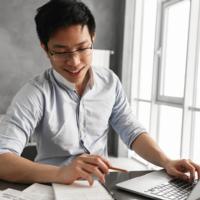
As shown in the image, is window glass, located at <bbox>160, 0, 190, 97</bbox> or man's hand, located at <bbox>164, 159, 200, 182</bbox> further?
window glass, located at <bbox>160, 0, 190, 97</bbox>

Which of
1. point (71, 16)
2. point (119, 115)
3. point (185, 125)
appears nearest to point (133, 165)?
point (185, 125)

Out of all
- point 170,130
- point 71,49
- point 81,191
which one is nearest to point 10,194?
point 81,191

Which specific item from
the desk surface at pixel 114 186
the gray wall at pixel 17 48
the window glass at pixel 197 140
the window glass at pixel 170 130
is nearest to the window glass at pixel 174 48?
the window glass at pixel 170 130

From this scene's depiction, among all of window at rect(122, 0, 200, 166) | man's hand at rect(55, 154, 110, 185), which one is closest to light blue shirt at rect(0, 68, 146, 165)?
man's hand at rect(55, 154, 110, 185)

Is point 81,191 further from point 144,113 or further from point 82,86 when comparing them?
point 144,113

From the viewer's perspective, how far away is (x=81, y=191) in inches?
34.1

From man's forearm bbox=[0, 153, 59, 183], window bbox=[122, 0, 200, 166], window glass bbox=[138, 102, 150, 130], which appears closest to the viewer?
man's forearm bbox=[0, 153, 59, 183]

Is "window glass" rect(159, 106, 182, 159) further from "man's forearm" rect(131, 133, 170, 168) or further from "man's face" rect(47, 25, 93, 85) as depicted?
"man's face" rect(47, 25, 93, 85)

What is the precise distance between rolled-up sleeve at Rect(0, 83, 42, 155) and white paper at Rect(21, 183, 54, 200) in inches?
6.8

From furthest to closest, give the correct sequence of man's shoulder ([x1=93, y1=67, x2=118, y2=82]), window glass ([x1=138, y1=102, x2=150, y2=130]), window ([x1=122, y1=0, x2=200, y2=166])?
window glass ([x1=138, y1=102, x2=150, y2=130]) < window ([x1=122, y1=0, x2=200, y2=166]) < man's shoulder ([x1=93, y1=67, x2=118, y2=82])

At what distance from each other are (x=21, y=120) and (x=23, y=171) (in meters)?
0.20

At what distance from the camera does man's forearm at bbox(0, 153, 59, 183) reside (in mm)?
946

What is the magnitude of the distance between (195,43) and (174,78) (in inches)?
24.5

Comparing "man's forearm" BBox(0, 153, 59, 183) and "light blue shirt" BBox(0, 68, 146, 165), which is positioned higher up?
"light blue shirt" BBox(0, 68, 146, 165)
